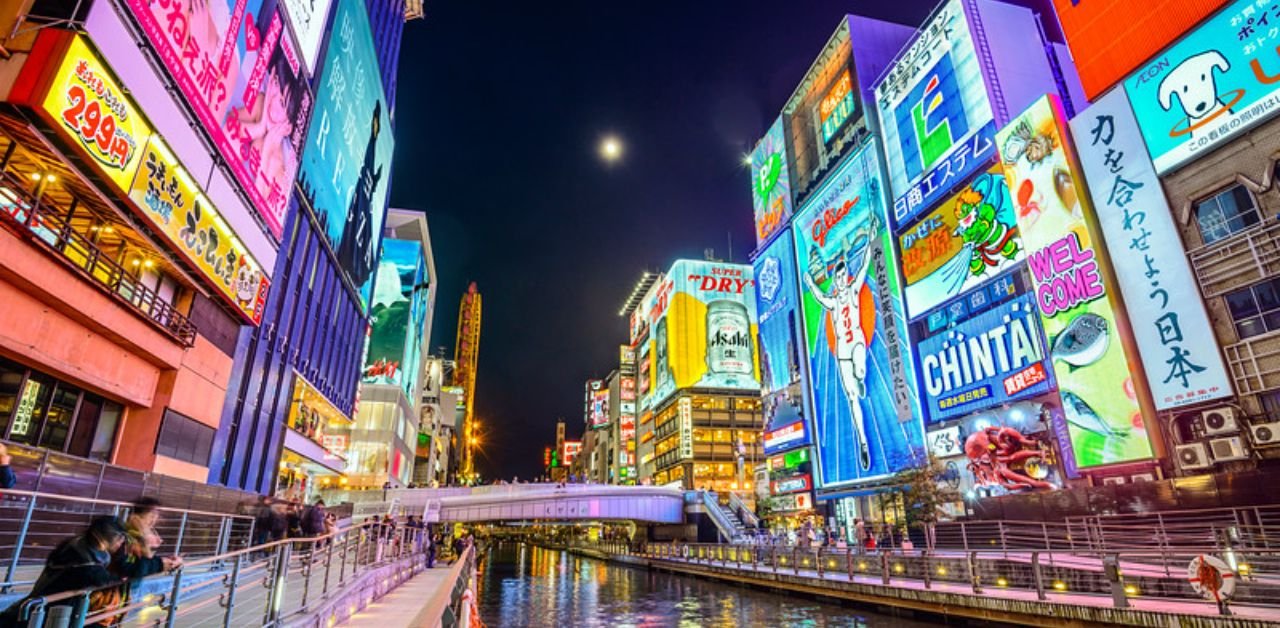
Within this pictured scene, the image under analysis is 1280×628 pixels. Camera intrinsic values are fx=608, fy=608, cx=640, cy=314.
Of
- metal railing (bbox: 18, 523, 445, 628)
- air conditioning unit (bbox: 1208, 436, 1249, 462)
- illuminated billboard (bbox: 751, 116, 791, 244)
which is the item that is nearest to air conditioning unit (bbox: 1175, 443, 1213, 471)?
air conditioning unit (bbox: 1208, 436, 1249, 462)

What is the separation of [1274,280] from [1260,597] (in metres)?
15.8

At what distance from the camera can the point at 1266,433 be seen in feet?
68.4

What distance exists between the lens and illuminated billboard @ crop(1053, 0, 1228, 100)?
25641mm

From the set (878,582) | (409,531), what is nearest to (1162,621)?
(878,582)

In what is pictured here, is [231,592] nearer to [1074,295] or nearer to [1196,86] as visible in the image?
[1074,295]

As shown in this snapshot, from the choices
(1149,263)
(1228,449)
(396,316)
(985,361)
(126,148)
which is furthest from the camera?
(396,316)

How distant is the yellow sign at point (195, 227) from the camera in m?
15.1

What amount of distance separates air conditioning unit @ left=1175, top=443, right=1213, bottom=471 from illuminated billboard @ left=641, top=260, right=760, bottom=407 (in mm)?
70582

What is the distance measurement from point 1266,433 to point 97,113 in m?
35.0

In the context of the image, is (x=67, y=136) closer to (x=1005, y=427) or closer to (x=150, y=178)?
(x=150, y=178)

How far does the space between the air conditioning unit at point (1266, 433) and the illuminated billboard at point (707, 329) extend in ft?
240

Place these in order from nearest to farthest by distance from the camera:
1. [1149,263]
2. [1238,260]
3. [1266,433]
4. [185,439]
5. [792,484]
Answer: [185,439] < [1266,433] < [1238,260] < [1149,263] < [792,484]

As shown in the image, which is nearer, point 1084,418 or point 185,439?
point 185,439

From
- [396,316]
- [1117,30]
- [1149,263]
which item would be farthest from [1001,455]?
[396,316]
